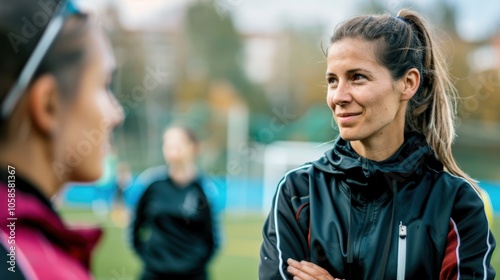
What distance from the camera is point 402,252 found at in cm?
204

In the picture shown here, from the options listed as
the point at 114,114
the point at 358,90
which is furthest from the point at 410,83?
the point at 114,114

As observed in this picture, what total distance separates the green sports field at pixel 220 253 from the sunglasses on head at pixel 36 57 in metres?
5.13

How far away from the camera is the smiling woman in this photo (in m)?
0.74

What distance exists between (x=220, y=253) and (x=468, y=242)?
9.32m

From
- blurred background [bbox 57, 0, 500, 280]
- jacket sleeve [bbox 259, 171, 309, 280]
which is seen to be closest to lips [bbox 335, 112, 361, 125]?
jacket sleeve [bbox 259, 171, 309, 280]

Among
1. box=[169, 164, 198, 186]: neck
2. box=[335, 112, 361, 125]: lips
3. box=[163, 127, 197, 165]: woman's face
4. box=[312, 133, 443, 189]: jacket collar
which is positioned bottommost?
box=[169, 164, 198, 186]: neck

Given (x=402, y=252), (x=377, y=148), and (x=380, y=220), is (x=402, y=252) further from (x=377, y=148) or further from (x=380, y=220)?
(x=377, y=148)

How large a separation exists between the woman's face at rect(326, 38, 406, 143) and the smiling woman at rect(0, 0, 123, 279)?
1315 millimetres

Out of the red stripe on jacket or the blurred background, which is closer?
the red stripe on jacket

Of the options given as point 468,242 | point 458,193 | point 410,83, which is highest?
point 410,83

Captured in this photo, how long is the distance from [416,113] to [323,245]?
0.59 meters

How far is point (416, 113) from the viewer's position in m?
2.31

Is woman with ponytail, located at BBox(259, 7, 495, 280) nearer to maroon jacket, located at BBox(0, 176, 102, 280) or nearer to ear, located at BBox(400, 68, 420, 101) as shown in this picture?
ear, located at BBox(400, 68, 420, 101)

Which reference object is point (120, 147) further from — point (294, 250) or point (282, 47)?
point (294, 250)
